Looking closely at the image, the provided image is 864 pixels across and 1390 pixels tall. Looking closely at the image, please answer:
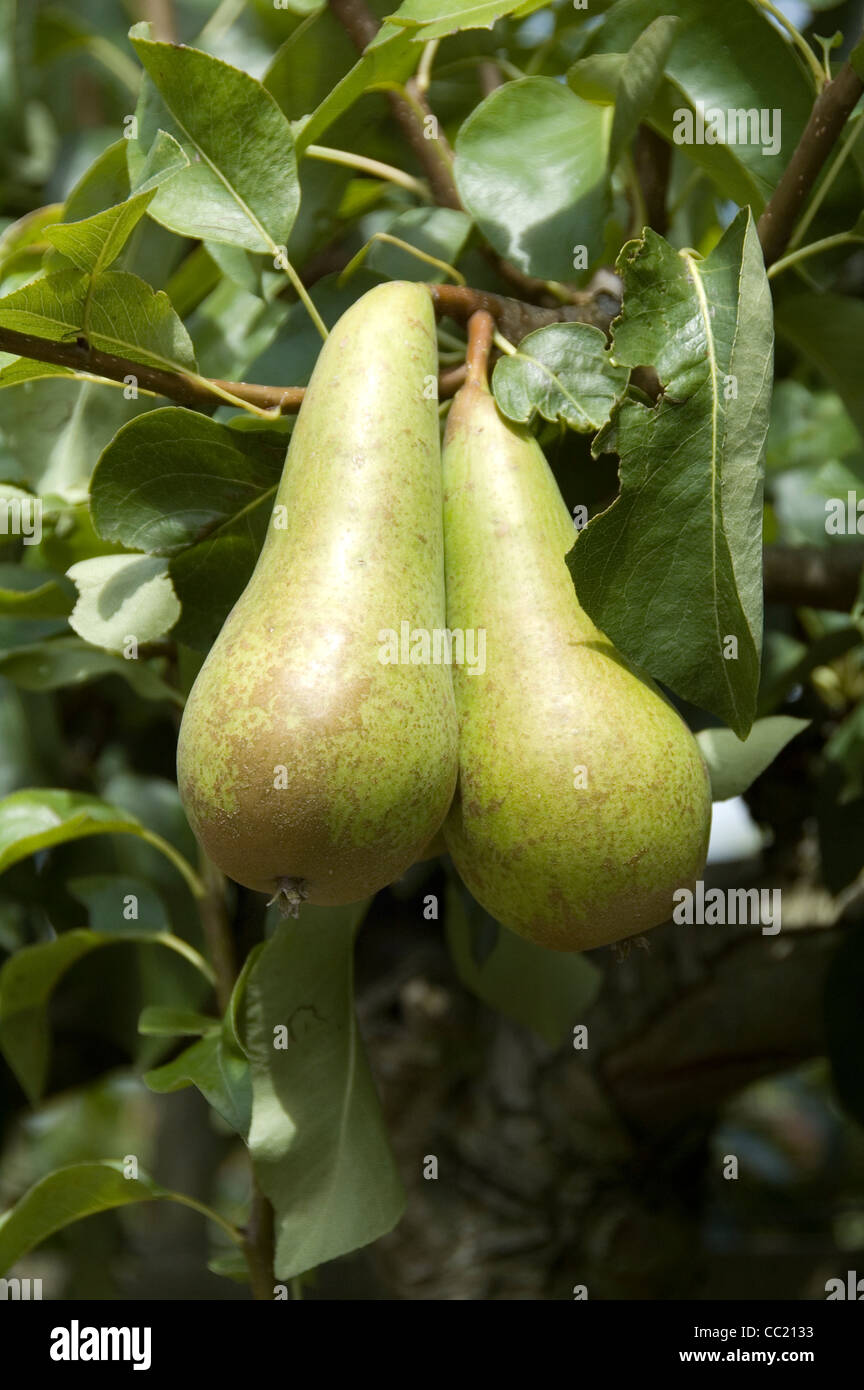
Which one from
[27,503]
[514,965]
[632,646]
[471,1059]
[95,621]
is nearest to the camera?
[632,646]

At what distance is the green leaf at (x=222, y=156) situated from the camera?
603 mm

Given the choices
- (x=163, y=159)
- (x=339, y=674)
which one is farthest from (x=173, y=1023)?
(x=163, y=159)

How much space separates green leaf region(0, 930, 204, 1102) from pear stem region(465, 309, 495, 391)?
0.47 m

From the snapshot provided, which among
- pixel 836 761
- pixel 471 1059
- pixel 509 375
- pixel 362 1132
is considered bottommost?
pixel 471 1059

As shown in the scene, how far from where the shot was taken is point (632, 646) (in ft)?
1.76

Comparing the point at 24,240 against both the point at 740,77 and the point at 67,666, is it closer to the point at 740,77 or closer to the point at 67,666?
the point at 67,666

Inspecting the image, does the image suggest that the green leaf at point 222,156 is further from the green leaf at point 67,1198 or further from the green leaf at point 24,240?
the green leaf at point 67,1198

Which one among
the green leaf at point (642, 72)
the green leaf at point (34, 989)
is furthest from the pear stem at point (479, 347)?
the green leaf at point (34, 989)

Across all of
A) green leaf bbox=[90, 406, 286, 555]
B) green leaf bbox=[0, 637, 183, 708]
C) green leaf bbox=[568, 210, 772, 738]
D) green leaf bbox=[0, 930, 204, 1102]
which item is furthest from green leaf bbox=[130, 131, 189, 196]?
green leaf bbox=[0, 930, 204, 1102]

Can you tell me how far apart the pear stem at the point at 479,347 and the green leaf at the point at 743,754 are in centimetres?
26

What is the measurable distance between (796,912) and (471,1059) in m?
0.40

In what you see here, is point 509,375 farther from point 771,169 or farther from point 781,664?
point 781,664

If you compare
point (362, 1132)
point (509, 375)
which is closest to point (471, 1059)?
point (362, 1132)

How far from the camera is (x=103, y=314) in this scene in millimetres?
575
